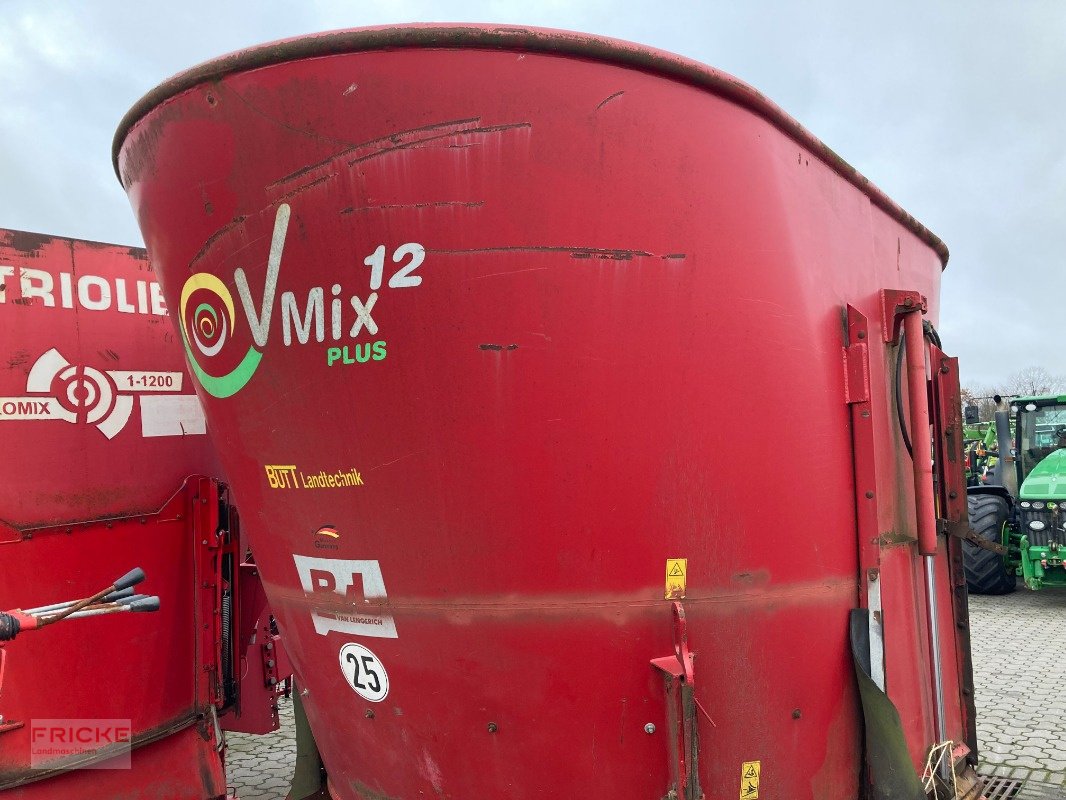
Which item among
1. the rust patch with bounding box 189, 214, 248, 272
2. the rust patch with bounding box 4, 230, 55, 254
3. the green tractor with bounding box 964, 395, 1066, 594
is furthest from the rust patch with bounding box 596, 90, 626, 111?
the green tractor with bounding box 964, 395, 1066, 594

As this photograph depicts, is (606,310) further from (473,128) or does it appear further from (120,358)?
(120,358)

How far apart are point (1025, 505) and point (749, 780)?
844 cm

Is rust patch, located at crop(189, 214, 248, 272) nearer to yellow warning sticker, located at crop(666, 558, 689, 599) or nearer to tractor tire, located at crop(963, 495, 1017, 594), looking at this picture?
yellow warning sticker, located at crop(666, 558, 689, 599)

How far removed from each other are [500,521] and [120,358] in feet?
8.36

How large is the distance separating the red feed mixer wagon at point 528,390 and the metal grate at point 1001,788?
2479 millimetres

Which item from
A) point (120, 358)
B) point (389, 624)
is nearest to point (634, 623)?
point (389, 624)

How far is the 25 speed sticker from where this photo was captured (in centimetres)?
228

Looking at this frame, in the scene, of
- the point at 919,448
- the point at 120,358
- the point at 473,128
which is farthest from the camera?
the point at 120,358

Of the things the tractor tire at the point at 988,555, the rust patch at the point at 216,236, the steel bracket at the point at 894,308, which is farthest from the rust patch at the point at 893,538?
the tractor tire at the point at 988,555

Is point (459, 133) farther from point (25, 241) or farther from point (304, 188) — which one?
point (25, 241)

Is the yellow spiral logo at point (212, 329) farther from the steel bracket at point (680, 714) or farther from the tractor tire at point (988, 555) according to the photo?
the tractor tire at point (988, 555)

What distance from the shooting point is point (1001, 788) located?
169 inches

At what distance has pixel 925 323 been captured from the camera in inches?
123

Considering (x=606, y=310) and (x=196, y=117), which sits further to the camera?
(x=196, y=117)
